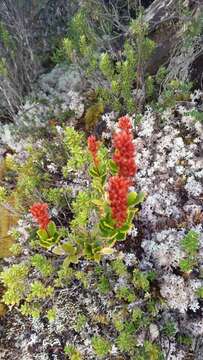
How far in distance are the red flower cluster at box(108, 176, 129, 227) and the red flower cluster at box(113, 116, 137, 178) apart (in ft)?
0.24

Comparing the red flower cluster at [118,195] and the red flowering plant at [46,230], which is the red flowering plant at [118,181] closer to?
the red flower cluster at [118,195]

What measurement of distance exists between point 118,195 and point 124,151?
0.92 feet

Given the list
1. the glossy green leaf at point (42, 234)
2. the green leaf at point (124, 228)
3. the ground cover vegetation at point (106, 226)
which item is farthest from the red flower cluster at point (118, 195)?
the glossy green leaf at point (42, 234)

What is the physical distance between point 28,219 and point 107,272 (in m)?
1.08

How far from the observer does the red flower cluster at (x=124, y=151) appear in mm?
2520

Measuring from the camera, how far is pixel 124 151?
2.56m

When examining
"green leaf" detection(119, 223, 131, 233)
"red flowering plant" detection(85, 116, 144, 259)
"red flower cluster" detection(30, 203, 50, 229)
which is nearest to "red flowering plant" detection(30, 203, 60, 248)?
"red flower cluster" detection(30, 203, 50, 229)

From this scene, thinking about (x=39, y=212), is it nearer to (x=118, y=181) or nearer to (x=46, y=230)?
(x=46, y=230)

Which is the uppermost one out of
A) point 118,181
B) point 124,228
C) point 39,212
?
point 118,181

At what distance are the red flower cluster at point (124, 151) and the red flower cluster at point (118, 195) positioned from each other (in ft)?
0.24

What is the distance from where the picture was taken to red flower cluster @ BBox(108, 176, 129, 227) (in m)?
2.45

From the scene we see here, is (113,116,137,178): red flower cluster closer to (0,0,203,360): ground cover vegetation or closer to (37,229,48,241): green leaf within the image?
(0,0,203,360): ground cover vegetation

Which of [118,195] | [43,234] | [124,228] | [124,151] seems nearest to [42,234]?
[43,234]

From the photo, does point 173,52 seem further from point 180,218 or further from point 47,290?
point 47,290
